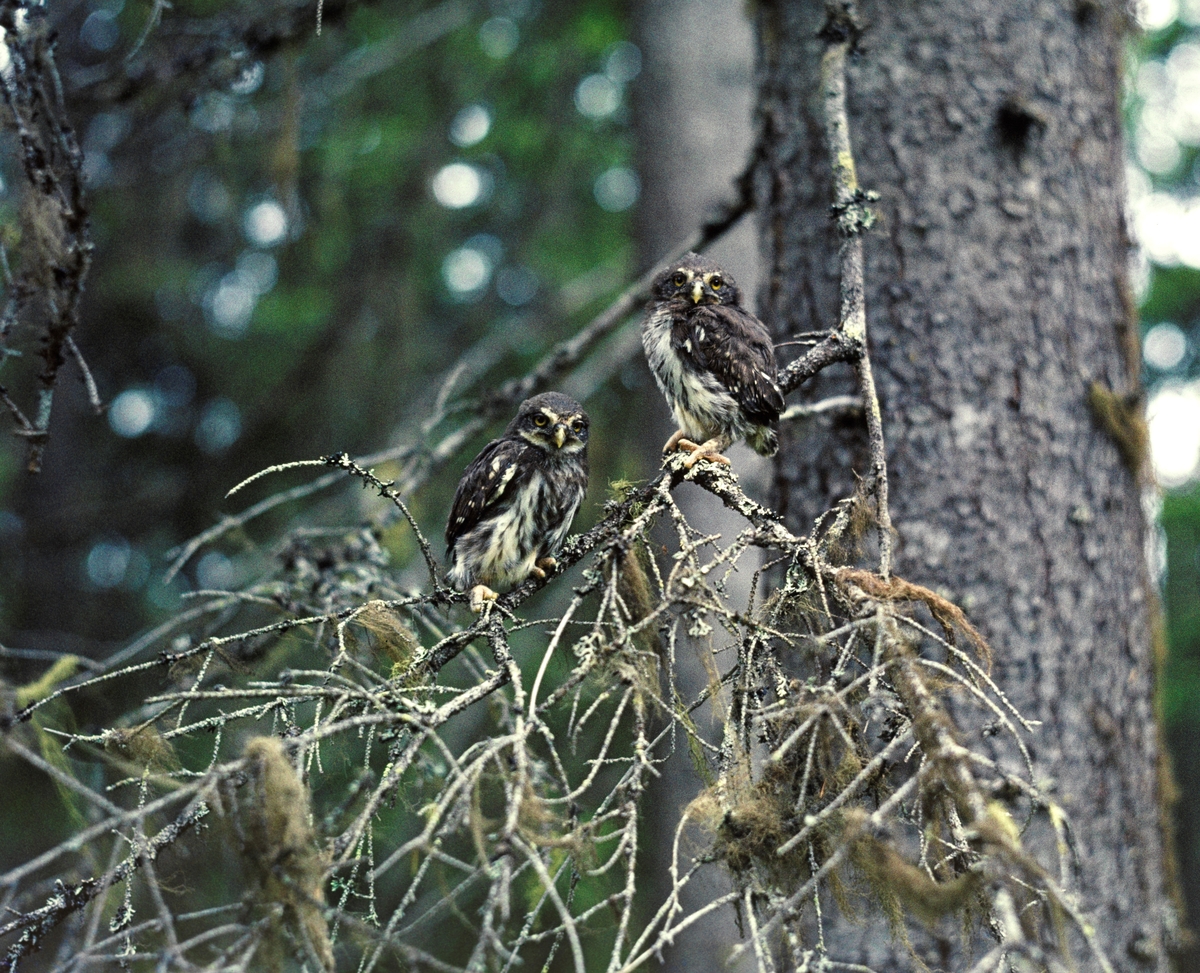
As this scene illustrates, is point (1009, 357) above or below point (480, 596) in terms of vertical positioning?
above

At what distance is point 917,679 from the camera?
152 cm

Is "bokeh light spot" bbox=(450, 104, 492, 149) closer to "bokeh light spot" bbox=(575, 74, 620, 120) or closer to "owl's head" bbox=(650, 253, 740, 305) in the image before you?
"bokeh light spot" bbox=(575, 74, 620, 120)

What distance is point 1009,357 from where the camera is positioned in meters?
3.09

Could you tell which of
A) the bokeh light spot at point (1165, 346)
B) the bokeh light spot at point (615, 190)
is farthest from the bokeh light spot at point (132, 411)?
the bokeh light spot at point (1165, 346)

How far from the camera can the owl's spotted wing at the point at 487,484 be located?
3.24 m

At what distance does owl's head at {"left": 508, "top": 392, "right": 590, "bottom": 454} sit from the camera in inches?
129

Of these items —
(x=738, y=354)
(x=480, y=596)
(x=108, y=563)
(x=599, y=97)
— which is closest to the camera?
(x=738, y=354)

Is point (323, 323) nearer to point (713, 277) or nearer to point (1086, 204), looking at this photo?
point (713, 277)

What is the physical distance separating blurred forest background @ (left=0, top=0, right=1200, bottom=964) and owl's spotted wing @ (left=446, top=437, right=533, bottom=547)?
63 centimetres

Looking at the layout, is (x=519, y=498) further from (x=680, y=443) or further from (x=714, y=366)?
(x=714, y=366)

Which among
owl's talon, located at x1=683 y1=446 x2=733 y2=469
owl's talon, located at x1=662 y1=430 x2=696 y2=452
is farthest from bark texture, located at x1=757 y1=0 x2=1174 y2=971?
owl's talon, located at x1=683 y1=446 x2=733 y2=469

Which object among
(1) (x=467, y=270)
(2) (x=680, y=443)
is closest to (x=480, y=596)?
(2) (x=680, y=443)

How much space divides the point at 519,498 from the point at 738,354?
2.89 feet

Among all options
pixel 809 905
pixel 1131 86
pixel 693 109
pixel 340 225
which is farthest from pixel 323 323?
pixel 809 905
